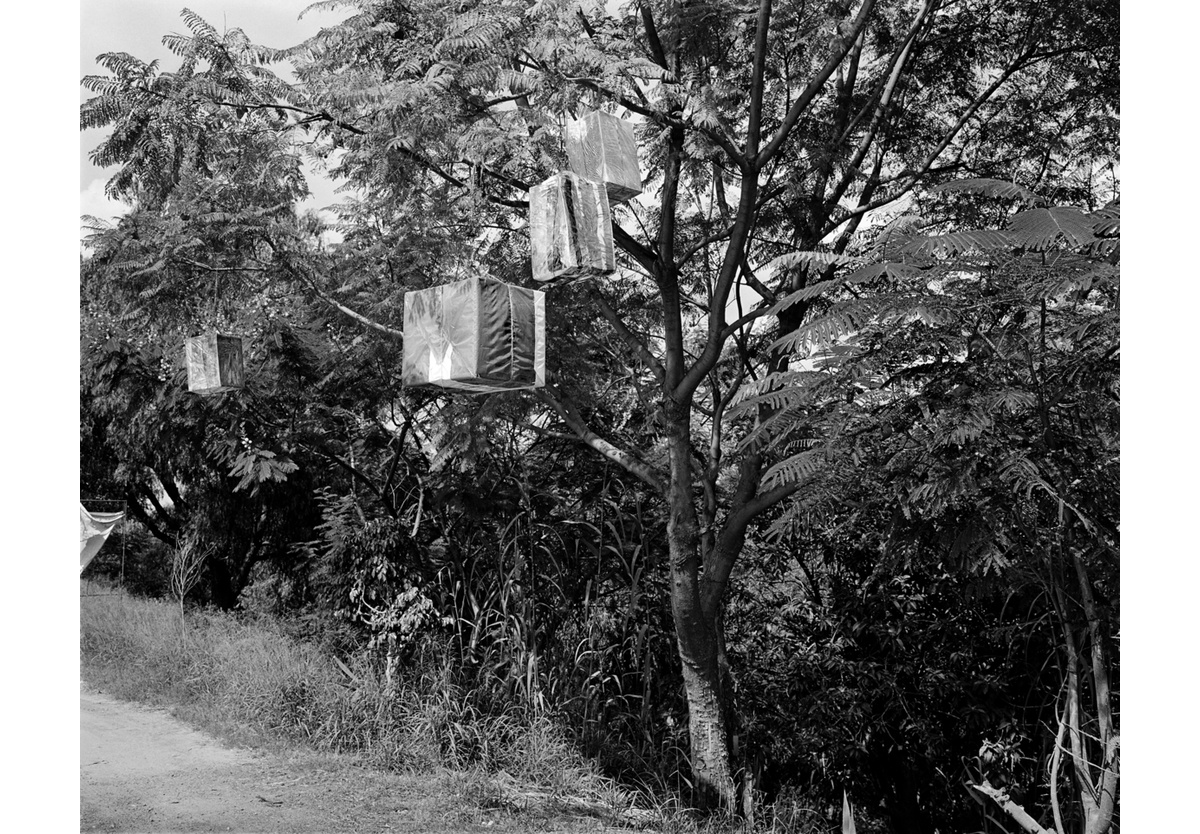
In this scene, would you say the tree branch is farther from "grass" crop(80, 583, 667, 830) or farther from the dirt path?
the dirt path

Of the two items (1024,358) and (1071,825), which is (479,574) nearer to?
(1071,825)

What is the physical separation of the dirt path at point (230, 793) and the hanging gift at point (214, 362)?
1621 mm

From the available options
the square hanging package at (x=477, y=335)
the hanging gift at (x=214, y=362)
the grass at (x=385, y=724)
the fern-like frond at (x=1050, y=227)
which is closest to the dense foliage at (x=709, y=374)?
the fern-like frond at (x=1050, y=227)

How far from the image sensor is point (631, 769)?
5.07 metres

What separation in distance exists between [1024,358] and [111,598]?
7814 millimetres

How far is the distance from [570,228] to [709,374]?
238 cm

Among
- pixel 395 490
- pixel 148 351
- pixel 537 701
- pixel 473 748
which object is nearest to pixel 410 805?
pixel 473 748

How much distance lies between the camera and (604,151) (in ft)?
11.2

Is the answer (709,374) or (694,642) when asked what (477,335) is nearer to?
(694,642)

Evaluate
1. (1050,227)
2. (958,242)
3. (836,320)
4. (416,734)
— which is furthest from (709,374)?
(1050,227)

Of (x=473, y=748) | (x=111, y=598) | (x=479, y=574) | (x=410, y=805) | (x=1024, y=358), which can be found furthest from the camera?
(x=111, y=598)

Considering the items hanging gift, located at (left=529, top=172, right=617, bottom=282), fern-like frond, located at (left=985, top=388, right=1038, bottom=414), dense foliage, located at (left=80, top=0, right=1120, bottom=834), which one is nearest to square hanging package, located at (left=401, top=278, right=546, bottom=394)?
hanging gift, located at (left=529, top=172, right=617, bottom=282)

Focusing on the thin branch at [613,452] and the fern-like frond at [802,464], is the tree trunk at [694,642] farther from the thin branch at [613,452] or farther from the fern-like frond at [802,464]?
the fern-like frond at [802,464]

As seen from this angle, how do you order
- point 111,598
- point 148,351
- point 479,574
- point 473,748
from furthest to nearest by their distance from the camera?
point 111,598
point 148,351
point 479,574
point 473,748
